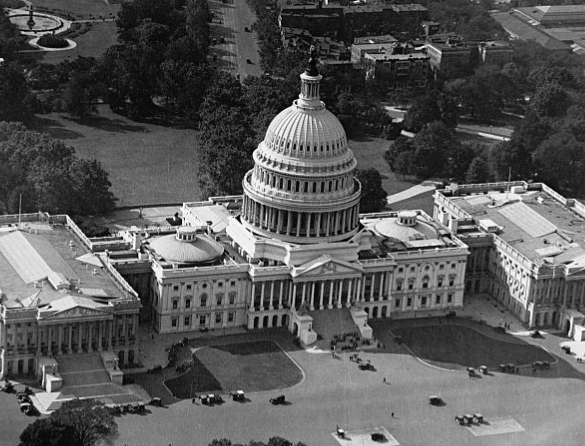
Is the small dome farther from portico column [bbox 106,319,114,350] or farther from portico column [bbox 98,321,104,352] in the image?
portico column [bbox 98,321,104,352]

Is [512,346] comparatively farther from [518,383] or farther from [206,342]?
[206,342]

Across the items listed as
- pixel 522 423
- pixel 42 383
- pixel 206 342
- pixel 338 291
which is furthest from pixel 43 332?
pixel 522 423

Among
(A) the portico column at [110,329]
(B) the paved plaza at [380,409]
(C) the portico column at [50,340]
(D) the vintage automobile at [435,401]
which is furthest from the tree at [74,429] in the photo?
(D) the vintage automobile at [435,401]

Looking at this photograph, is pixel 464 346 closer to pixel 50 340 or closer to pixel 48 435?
pixel 50 340

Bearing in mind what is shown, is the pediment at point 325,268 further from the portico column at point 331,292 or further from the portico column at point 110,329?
the portico column at point 110,329

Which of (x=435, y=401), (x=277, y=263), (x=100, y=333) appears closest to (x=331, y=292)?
(x=277, y=263)

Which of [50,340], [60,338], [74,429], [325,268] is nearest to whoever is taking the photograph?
[74,429]

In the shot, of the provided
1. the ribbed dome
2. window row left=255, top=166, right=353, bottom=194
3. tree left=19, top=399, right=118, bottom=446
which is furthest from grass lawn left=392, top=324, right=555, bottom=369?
tree left=19, top=399, right=118, bottom=446

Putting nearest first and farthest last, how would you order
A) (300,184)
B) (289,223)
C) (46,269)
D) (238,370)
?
(238,370), (46,269), (289,223), (300,184)
